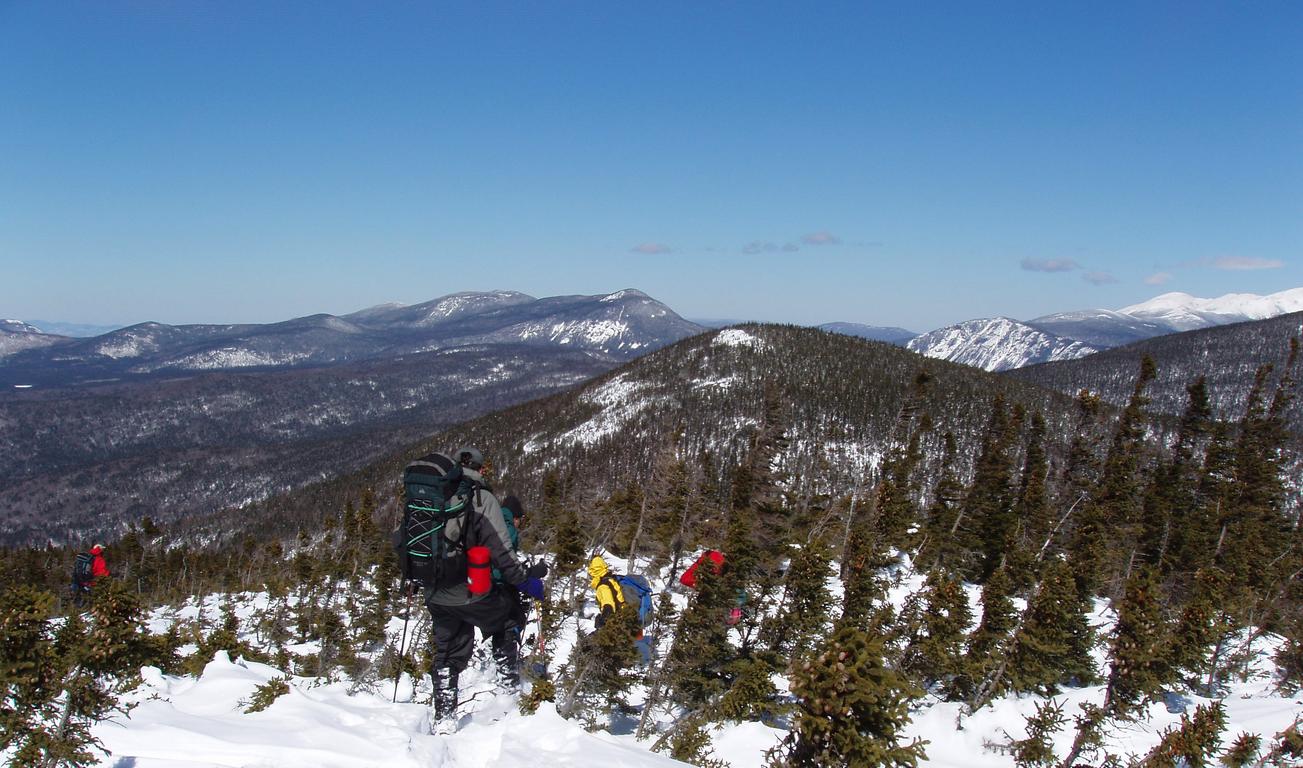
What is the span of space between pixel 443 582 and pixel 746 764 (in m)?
16.7

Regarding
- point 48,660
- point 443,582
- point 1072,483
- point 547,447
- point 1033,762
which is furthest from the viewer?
point 547,447

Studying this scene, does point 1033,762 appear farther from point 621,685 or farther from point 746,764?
point 621,685

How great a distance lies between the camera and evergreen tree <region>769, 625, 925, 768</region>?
31.0 feet

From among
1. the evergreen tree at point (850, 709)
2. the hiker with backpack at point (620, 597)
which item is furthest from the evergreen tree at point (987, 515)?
the evergreen tree at point (850, 709)

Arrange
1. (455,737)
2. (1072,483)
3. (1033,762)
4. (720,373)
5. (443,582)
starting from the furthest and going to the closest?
(720,373), (1072,483), (1033,762), (443,582), (455,737)

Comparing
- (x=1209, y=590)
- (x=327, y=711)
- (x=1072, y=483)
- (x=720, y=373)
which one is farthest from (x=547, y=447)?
(x=327, y=711)

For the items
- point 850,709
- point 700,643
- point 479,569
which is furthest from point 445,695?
point 700,643

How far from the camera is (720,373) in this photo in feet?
576

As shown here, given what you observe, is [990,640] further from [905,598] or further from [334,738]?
[334,738]

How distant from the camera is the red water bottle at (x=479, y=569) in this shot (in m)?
8.74

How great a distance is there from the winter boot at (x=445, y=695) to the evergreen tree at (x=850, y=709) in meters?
5.23

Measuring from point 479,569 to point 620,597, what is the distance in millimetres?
16099

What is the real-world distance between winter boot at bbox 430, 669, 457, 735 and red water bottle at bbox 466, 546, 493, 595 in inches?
77.1

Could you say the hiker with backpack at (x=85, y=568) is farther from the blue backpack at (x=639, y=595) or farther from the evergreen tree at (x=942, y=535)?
the evergreen tree at (x=942, y=535)
